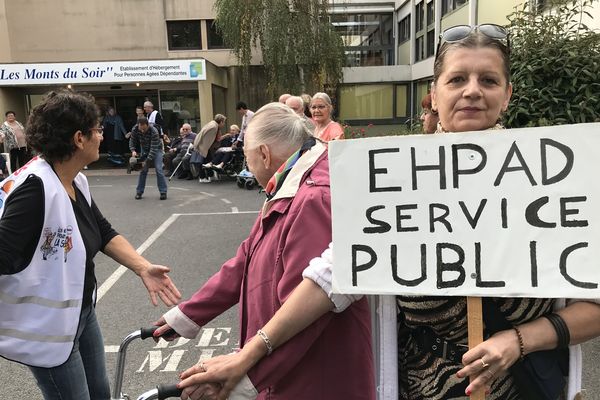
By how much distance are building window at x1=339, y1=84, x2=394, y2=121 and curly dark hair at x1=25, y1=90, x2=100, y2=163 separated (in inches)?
792

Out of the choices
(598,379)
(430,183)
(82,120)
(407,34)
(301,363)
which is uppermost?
(407,34)

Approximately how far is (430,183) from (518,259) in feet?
0.93

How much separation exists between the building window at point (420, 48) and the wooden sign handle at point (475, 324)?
20.3 metres

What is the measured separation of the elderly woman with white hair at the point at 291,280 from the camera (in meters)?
1.36

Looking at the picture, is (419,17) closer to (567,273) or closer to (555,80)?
(555,80)

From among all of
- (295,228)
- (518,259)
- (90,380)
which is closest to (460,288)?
(518,259)

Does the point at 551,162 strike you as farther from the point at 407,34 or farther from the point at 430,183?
the point at 407,34

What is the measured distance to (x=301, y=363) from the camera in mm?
1492

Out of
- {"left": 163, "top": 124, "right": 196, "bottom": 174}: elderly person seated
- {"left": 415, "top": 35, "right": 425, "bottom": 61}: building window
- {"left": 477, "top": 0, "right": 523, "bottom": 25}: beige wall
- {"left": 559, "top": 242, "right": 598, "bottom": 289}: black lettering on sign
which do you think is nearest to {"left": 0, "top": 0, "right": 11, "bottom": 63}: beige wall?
{"left": 163, "top": 124, "right": 196, "bottom": 174}: elderly person seated

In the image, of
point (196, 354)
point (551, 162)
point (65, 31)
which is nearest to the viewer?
point (551, 162)

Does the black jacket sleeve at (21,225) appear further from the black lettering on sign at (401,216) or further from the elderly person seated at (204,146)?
the elderly person seated at (204,146)

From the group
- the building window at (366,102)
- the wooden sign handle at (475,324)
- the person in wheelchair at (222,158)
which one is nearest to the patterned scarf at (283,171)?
the wooden sign handle at (475,324)

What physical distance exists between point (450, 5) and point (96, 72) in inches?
473

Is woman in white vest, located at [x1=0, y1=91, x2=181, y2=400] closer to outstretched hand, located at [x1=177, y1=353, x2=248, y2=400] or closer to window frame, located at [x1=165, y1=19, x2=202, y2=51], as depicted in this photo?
outstretched hand, located at [x1=177, y1=353, x2=248, y2=400]
